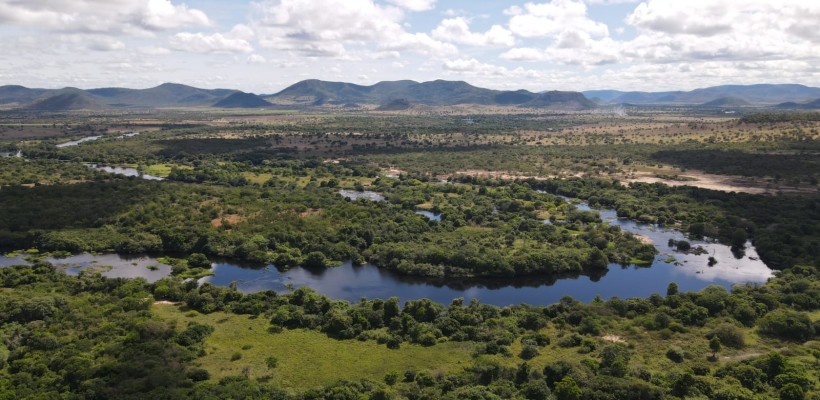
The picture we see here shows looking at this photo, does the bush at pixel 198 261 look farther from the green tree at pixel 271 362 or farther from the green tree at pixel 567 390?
the green tree at pixel 567 390

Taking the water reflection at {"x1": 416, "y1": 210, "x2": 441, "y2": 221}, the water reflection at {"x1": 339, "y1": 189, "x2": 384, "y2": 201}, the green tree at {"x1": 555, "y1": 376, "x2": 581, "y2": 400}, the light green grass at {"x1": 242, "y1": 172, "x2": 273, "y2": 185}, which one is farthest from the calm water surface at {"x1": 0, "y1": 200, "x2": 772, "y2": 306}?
the light green grass at {"x1": 242, "y1": 172, "x2": 273, "y2": 185}

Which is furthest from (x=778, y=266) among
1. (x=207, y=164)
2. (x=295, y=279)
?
(x=207, y=164)

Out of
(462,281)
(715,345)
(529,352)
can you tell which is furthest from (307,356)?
(715,345)

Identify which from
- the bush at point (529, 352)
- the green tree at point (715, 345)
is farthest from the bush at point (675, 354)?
the bush at point (529, 352)

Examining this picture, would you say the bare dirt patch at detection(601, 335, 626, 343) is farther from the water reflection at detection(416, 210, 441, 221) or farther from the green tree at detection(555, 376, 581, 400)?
the water reflection at detection(416, 210, 441, 221)

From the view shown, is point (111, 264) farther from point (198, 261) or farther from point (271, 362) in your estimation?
point (271, 362)

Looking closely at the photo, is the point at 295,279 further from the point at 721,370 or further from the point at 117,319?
the point at 721,370
